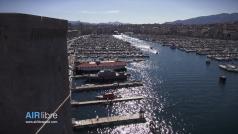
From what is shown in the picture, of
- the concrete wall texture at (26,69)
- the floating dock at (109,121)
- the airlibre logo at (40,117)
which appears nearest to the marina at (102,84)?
the floating dock at (109,121)

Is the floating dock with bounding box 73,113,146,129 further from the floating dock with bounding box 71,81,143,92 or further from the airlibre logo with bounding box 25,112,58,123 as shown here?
the airlibre logo with bounding box 25,112,58,123

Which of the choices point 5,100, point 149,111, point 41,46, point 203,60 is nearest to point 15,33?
point 41,46

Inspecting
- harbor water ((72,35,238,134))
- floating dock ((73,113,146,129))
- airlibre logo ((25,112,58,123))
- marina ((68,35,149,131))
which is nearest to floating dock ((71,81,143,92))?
marina ((68,35,149,131))

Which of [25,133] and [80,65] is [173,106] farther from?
[25,133]

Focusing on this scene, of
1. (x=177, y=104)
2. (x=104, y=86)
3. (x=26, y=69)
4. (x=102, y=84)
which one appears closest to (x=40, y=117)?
(x=26, y=69)

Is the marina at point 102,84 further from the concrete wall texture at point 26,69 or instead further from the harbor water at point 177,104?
the concrete wall texture at point 26,69

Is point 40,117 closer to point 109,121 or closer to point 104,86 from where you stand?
point 109,121
